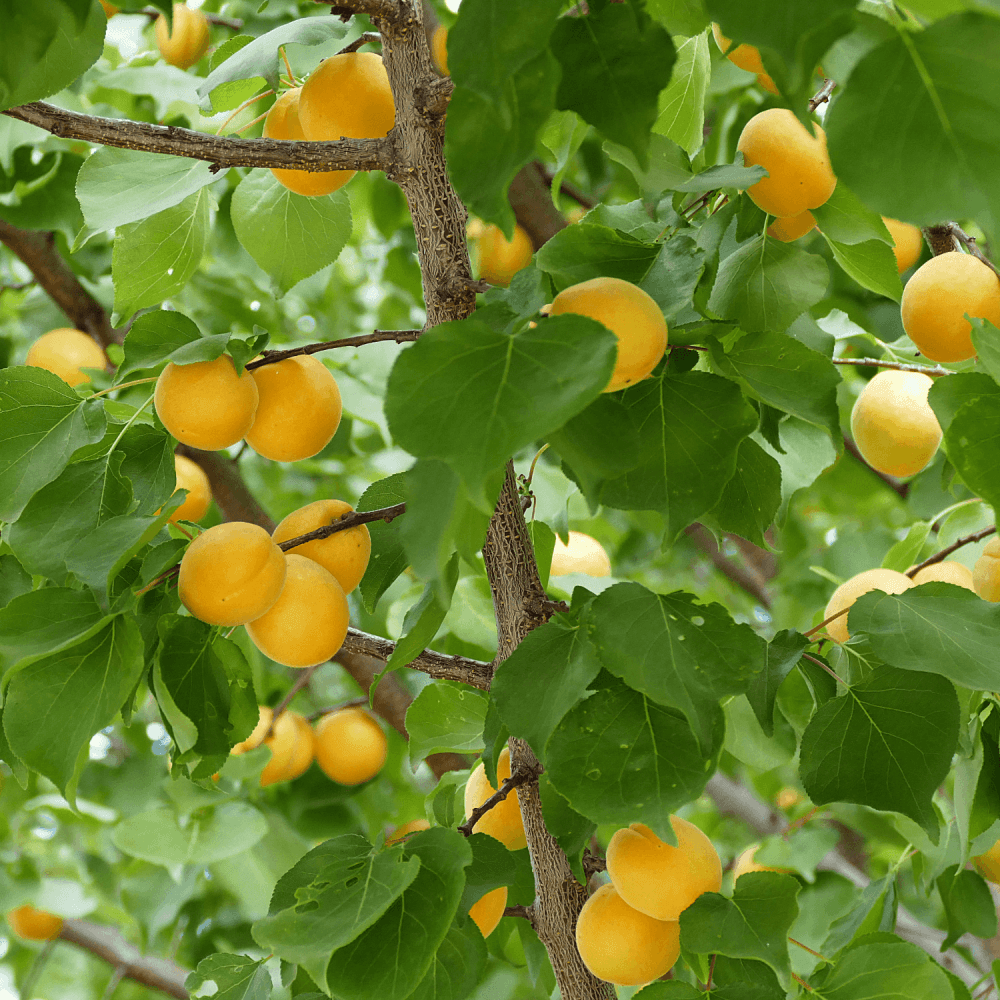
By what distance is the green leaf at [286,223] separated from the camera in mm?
750

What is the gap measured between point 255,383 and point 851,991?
1.59 ft

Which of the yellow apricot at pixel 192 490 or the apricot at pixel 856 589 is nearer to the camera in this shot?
the apricot at pixel 856 589

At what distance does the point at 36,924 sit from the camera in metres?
1.58

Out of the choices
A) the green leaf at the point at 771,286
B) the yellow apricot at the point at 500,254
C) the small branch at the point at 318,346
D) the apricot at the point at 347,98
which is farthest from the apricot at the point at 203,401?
the yellow apricot at the point at 500,254

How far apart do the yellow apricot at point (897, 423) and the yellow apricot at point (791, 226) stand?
30cm

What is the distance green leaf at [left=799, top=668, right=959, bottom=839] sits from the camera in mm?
504

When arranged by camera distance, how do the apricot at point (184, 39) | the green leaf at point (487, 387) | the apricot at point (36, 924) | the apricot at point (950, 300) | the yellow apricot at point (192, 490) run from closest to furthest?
the green leaf at point (487, 387) → the apricot at point (950, 300) → the yellow apricot at point (192, 490) → the apricot at point (184, 39) → the apricot at point (36, 924)

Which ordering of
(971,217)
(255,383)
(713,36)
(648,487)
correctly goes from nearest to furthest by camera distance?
(971,217) < (648,487) < (255,383) < (713,36)

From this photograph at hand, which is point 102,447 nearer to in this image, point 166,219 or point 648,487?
point 166,219

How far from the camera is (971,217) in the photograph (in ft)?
0.90

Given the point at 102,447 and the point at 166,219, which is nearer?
the point at 102,447

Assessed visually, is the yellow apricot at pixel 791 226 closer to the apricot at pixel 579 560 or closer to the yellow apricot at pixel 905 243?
the yellow apricot at pixel 905 243

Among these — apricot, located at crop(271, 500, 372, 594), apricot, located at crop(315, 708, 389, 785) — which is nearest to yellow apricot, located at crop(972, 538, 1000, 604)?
apricot, located at crop(271, 500, 372, 594)

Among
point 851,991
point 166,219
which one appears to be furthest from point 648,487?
point 166,219
